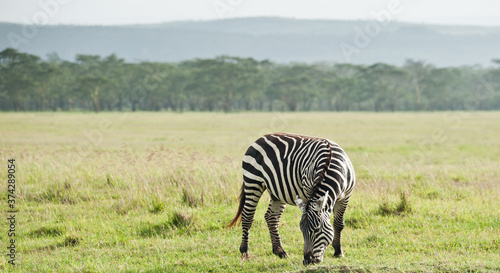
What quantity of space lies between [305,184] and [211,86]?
294 ft

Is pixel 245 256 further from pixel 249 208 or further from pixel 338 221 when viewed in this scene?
pixel 338 221

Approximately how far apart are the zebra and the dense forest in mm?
75368

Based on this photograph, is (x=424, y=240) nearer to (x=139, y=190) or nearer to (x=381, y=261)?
(x=381, y=261)

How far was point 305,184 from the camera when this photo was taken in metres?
6.42

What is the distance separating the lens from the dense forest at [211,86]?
276ft

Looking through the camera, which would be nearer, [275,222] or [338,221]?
[338,221]

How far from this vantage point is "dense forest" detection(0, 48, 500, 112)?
8425 cm

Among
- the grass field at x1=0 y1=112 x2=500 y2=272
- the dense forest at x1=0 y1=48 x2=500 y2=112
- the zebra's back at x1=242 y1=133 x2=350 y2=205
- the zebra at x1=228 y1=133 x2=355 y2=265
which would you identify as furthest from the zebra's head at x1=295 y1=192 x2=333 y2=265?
the dense forest at x1=0 y1=48 x2=500 y2=112

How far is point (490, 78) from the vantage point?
114 meters

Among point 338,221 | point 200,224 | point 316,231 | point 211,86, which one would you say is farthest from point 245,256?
point 211,86

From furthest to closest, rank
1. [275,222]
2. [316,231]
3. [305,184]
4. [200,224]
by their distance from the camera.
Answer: [200,224], [275,222], [305,184], [316,231]

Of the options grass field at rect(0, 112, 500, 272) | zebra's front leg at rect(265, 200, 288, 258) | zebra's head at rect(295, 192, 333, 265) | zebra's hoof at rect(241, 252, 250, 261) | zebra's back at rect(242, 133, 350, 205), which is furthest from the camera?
zebra's front leg at rect(265, 200, 288, 258)

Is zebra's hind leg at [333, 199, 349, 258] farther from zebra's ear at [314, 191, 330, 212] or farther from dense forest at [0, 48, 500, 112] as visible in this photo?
dense forest at [0, 48, 500, 112]

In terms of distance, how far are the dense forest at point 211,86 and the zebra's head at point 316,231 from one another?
7700 cm
